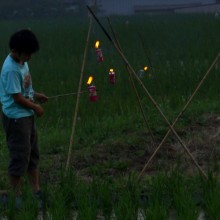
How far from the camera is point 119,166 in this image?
7371 millimetres

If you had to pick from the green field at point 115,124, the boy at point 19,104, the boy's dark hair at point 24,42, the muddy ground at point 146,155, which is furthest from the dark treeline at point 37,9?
the boy's dark hair at point 24,42

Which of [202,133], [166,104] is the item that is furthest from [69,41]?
[202,133]

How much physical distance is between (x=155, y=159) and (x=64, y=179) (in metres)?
1.84

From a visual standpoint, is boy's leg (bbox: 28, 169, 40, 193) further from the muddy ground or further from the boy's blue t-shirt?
the muddy ground

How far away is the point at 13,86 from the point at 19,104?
0.15 metres

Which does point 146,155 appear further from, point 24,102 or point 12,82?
point 12,82

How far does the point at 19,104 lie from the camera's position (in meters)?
6.11

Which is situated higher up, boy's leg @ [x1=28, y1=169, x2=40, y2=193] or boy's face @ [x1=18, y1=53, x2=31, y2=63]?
boy's face @ [x1=18, y1=53, x2=31, y2=63]

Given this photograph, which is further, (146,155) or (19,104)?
(146,155)

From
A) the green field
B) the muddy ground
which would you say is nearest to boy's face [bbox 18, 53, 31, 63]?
the green field

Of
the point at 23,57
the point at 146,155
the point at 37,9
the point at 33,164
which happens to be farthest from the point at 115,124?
the point at 37,9

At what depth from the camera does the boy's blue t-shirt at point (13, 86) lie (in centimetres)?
603

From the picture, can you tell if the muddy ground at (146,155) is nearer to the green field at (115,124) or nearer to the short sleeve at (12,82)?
the green field at (115,124)

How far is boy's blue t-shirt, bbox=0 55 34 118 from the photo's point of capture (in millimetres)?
6031
